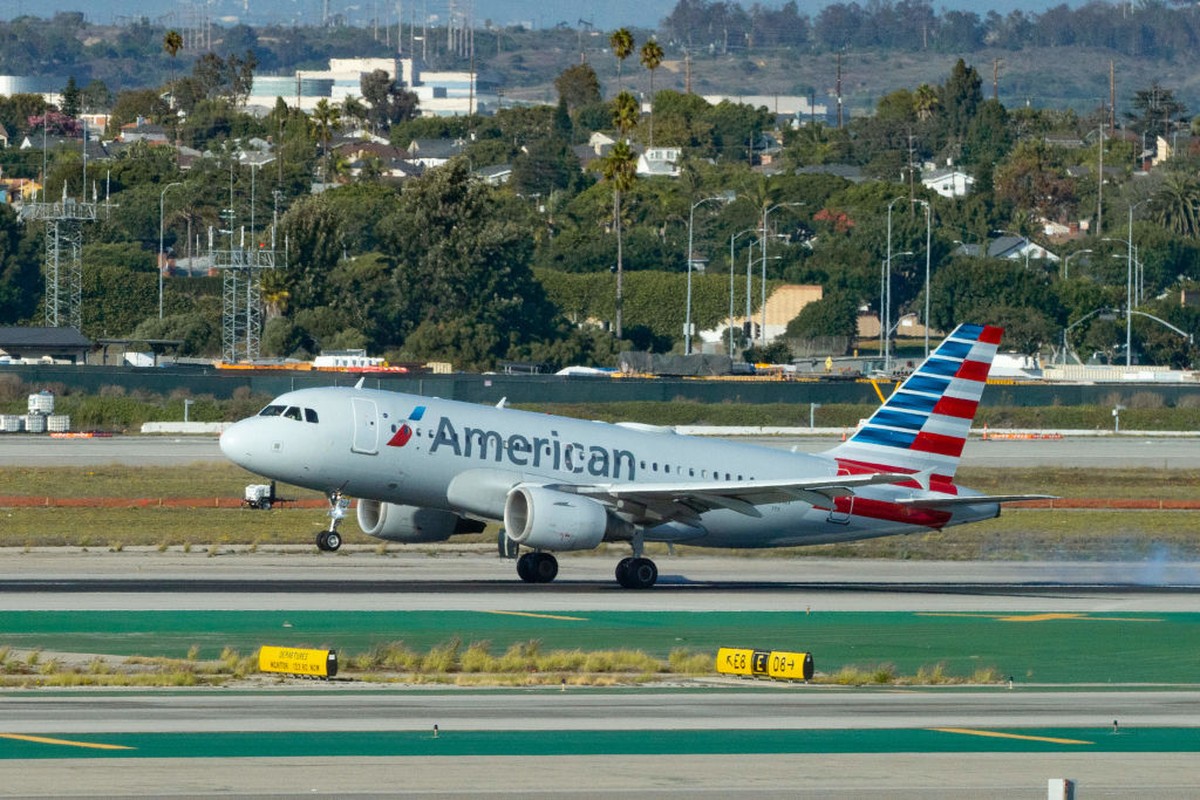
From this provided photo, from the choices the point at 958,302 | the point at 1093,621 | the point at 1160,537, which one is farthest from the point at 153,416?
the point at 958,302

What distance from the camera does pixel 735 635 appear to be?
3794 centimetres

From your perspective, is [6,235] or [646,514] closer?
[646,514]

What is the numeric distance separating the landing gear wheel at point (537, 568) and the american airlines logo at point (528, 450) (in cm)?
222

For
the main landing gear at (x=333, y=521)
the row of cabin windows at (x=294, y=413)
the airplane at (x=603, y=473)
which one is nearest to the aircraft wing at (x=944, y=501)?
the airplane at (x=603, y=473)

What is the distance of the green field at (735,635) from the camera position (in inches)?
1366

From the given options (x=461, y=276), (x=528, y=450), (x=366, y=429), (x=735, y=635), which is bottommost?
(x=461, y=276)

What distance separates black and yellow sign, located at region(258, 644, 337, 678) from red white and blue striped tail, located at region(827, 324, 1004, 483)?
19784mm

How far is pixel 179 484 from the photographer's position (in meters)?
A: 77.2

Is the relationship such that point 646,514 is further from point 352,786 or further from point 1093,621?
point 352,786

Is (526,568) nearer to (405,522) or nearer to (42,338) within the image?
(405,522)

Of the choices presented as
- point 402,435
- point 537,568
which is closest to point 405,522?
point 402,435

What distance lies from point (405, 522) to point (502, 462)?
2.75 meters

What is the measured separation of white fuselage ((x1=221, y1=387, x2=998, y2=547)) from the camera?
44000mm

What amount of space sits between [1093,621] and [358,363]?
9726 cm
